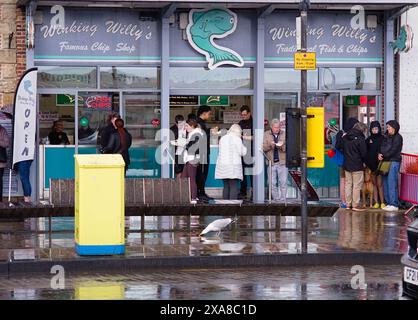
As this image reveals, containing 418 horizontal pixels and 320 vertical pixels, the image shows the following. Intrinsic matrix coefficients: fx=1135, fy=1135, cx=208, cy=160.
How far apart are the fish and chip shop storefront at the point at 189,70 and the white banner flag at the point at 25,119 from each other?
1327 mm

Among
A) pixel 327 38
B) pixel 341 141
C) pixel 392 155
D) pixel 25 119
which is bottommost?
pixel 392 155

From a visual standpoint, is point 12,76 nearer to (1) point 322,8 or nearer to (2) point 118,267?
(1) point 322,8

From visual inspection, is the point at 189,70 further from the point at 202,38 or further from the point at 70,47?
the point at 70,47

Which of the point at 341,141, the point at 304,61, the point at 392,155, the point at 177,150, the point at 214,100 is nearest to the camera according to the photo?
the point at 304,61

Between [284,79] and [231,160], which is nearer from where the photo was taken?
[231,160]

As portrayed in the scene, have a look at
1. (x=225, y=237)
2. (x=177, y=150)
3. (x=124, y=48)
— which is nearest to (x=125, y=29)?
(x=124, y=48)

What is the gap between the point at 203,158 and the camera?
81.0ft

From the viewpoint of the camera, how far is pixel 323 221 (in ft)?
70.2

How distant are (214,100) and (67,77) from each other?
3.31m

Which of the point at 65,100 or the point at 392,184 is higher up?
the point at 65,100

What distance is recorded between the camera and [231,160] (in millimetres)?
22453

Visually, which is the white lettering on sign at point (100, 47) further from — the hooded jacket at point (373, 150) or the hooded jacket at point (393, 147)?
the hooded jacket at point (393, 147)

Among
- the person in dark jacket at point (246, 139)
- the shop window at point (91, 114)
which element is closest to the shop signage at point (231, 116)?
the person in dark jacket at point (246, 139)

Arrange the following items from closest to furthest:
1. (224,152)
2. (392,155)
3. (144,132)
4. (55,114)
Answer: (224,152)
(392,155)
(55,114)
(144,132)
